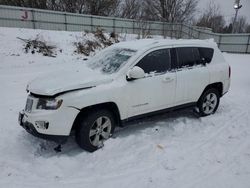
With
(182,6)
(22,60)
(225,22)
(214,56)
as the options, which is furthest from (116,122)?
(225,22)

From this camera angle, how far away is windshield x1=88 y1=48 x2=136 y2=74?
478 cm

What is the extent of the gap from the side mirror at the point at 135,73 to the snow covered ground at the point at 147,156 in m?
1.24

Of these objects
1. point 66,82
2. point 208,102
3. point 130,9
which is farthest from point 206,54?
point 130,9

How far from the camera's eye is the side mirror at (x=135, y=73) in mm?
4465

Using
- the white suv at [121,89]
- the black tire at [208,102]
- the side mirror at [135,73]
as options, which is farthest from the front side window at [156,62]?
the black tire at [208,102]

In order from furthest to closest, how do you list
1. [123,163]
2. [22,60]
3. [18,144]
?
[22,60] < [18,144] < [123,163]

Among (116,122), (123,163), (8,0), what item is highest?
(8,0)

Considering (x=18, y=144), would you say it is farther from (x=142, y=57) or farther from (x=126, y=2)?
(x=126, y=2)

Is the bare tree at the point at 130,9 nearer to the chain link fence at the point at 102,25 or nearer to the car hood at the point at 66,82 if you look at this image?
the chain link fence at the point at 102,25

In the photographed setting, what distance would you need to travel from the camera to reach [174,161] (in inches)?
161

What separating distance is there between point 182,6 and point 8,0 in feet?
69.7

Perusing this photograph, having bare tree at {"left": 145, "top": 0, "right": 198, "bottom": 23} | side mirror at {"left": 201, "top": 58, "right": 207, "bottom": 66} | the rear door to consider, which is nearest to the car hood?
the rear door

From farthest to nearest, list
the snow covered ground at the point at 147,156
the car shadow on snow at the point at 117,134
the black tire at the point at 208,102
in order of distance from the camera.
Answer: the black tire at the point at 208,102 < the car shadow on snow at the point at 117,134 < the snow covered ground at the point at 147,156

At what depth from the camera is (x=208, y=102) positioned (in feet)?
20.1
